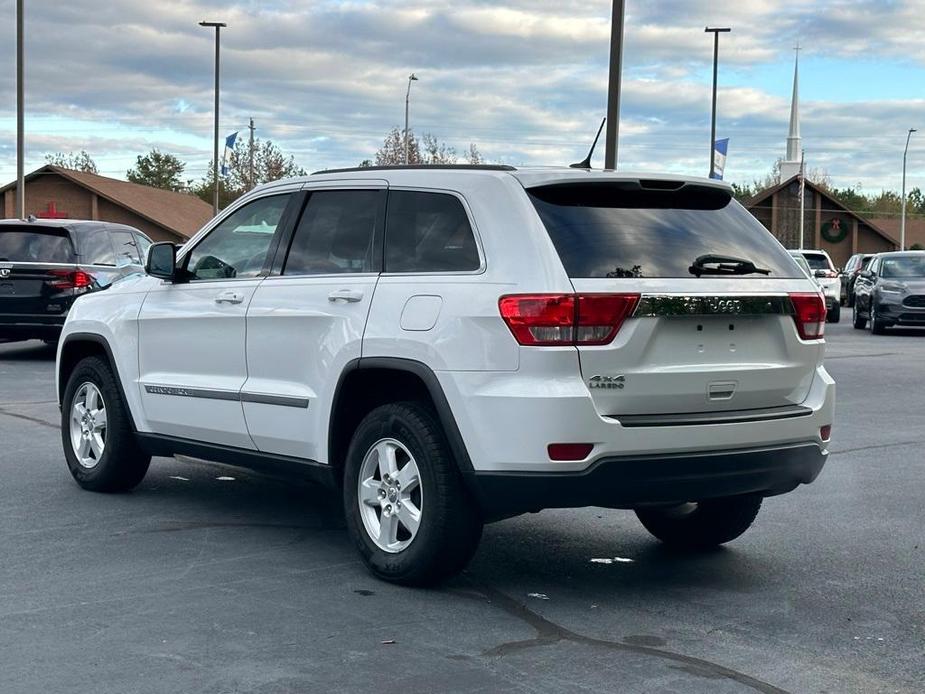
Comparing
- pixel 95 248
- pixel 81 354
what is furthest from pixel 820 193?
pixel 81 354

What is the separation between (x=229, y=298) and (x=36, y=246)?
451 inches

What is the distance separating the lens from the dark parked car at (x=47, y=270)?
17.3m

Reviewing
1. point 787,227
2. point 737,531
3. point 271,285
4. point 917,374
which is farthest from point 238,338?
point 787,227

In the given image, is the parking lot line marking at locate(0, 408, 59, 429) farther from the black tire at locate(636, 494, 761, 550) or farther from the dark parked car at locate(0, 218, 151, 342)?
the black tire at locate(636, 494, 761, 550)

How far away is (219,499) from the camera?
8.09 m

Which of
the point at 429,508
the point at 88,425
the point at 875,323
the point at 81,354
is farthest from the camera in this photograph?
the point at 875,323

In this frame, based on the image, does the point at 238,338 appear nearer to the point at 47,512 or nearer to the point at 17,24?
the point at 47,512

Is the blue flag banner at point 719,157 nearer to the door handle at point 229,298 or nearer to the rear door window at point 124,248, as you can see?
the rear door window at point 124,248

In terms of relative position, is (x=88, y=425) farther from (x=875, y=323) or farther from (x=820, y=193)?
(x=820, y=193)

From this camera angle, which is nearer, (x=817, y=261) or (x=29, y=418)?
(x=29, y=418)

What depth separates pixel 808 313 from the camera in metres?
6.17

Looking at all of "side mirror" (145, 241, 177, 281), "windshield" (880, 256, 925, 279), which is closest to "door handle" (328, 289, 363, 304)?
"side mirror" (145, 241, 177, 281)

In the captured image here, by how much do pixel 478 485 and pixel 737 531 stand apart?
5.94ft

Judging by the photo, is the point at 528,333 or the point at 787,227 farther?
the point at 787,227
